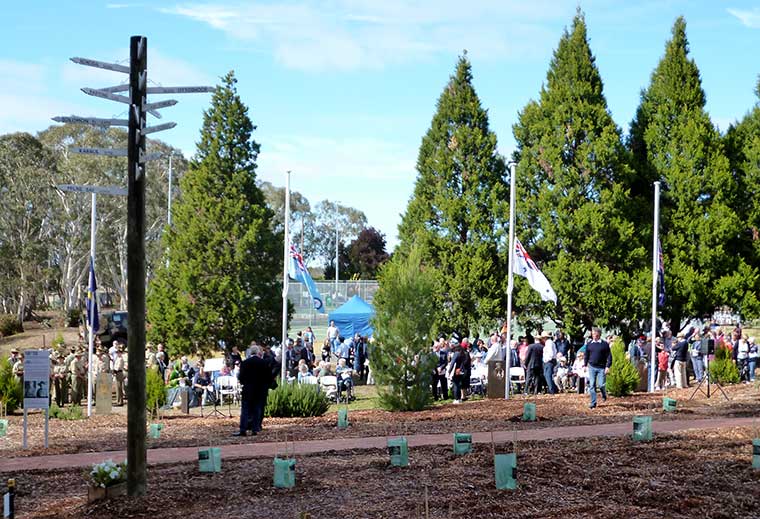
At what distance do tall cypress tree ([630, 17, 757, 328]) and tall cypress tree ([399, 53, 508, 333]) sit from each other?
209 inches

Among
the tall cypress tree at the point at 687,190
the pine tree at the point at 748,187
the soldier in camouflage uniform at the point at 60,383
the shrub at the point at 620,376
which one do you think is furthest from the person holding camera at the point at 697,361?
the soldier in camouflage uniform at the point at 60,383

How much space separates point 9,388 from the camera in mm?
22047

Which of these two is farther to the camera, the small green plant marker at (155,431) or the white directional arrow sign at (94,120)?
the small green plant marker at (155,431)

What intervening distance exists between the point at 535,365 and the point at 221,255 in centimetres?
1389

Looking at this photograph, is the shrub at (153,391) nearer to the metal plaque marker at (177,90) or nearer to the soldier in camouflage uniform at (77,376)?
the soldier in camouflage uniform at (77,376)

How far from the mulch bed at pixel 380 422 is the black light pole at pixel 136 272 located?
19.0ft

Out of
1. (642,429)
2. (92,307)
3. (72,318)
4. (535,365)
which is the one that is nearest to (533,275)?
(535,365)

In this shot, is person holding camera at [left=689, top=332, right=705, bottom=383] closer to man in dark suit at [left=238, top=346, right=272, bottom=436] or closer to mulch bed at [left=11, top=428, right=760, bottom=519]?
mulch bed at [left=11, top=428, right=760, bottom=519]

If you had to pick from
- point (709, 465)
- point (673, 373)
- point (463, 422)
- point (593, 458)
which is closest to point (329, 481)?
point (593, 458)

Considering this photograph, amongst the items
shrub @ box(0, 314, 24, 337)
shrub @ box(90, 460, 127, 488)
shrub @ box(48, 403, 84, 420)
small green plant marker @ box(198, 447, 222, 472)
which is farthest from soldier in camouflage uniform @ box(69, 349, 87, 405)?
shrub @ box(0, 314, 24, 337)

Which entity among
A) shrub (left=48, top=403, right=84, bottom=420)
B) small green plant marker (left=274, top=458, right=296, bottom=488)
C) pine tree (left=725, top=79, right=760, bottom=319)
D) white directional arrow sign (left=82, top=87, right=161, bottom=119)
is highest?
pine tree (left=725, top=79, right=760, bottom=319)

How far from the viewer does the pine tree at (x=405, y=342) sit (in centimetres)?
2102

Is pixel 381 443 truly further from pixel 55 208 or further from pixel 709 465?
pixel 55 208

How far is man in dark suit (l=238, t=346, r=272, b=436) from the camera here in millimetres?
17047
